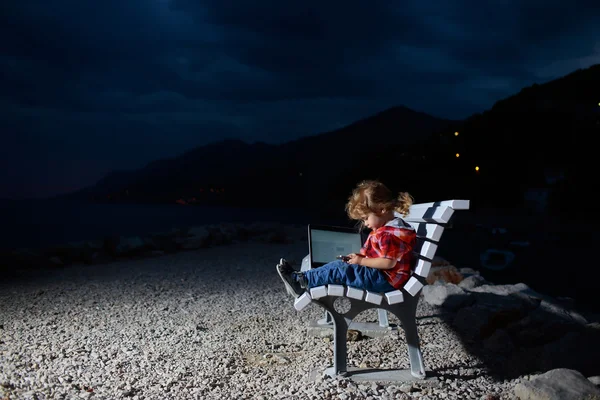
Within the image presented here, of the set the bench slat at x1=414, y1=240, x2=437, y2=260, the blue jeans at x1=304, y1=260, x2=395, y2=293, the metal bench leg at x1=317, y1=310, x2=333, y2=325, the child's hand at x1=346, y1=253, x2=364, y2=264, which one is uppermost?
the bench slat at x1=414, y1=240, x2=437, y2=260

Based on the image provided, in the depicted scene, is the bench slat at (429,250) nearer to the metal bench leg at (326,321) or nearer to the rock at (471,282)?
the metal bench leg at (326,321)

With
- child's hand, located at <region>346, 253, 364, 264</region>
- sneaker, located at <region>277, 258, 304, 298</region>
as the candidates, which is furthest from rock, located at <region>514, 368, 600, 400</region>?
sneaker, located at <region>277, 258, 304, 298</region>

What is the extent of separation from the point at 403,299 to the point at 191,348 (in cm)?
185

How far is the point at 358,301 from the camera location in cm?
293

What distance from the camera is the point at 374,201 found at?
3.03 meters

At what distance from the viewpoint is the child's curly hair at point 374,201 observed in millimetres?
3033

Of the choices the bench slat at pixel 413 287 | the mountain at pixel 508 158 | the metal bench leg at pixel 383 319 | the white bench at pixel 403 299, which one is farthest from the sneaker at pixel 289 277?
the mountain at pixel 508 158

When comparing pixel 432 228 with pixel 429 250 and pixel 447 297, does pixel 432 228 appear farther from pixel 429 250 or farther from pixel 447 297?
pixel 447 297

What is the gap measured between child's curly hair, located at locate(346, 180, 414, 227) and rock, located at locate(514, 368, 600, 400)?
1.26m

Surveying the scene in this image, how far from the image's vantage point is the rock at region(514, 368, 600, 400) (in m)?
2.53

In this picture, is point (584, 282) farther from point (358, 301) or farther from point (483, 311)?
point (358, 301)

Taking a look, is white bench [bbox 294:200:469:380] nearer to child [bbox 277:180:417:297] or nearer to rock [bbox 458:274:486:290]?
child [bbox 277:180:417:297]

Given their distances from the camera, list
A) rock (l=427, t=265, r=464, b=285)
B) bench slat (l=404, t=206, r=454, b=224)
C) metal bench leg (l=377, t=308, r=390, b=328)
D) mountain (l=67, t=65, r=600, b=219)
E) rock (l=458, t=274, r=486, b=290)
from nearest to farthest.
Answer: bench slat (l=404, t=206, r=454, b=224) < metal bench leg (l=377, t=308, r=390, b=328) < rock (l=458, t=274, r=486, b=290) < rock (l=427, t=265, r=464, b=285) < mountain (l=67, t=65, r=600, b=219)

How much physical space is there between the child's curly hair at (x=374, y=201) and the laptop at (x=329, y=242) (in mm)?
948
